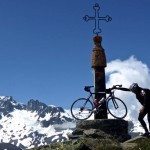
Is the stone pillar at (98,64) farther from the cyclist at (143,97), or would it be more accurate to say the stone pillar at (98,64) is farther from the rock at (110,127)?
the cyclist at (143,97)

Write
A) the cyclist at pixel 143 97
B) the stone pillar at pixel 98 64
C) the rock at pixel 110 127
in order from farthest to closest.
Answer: the stone pillar at pixel 98 64, the rock at pixel 110 127, the cyclist at pixel 143 97

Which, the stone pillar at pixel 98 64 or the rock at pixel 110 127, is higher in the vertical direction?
the stone pillar at pixel 98 64

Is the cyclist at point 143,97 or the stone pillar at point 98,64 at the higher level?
the stone pillar at point 98,64

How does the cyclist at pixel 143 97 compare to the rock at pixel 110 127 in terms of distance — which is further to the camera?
the rock at pixel 110 127

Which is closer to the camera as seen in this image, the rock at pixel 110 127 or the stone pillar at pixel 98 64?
the rock at pixel 110 127

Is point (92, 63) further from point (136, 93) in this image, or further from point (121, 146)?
point (121, 146)

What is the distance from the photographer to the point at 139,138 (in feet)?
63.5

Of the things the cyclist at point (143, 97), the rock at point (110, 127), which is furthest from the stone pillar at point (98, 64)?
the cyclist at point (143, 97)

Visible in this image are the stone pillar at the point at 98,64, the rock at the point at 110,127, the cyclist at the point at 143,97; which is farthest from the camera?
the stone pillar at the point at 98,64

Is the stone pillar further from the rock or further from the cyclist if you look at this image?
the cyclist

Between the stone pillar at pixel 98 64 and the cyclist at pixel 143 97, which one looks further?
the stone pillar at pixel 98 64

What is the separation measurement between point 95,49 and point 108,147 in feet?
30.2

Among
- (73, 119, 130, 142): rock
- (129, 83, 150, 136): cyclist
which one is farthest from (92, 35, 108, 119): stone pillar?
(129, 83, 150, 136): cyclist

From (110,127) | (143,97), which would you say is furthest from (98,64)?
(143,97)
